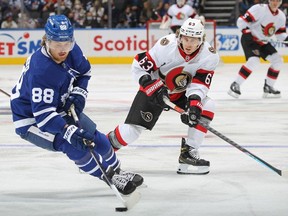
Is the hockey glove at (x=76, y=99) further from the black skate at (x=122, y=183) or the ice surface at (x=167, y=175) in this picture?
the ice surface at (x=167, y=175)

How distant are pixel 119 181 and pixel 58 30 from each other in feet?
2.71

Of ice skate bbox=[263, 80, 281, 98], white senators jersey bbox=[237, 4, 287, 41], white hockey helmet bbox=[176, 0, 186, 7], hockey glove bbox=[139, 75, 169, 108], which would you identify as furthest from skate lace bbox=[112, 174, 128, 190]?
white hockey helmet bbox=[176, 0, 186, 7]

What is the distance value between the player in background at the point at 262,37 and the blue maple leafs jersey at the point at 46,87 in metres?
5.64

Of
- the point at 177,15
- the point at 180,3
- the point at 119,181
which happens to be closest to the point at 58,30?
the point at 119,181

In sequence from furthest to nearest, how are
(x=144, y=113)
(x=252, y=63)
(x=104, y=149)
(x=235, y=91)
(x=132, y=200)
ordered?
(x=252, y=63) → (x=235, y=91) → (x=144, y=113) → (x=104, y=149) → (x=132, y=200)

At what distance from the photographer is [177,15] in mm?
15008

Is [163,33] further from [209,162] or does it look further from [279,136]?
[209,162]

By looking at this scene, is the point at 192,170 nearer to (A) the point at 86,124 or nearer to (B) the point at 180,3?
(A) the point at 86,124

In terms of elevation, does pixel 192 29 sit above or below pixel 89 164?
above

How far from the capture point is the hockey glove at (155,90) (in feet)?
17.7

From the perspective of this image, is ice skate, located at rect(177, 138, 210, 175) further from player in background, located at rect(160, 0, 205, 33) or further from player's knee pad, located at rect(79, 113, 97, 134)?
player in background, located at rect(160, 0, 205, 33)

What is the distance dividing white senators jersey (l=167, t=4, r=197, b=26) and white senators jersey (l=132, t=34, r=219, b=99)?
9.40 meters

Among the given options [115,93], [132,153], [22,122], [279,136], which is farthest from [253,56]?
[22,122]

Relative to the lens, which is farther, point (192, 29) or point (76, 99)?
point (192, 29)
